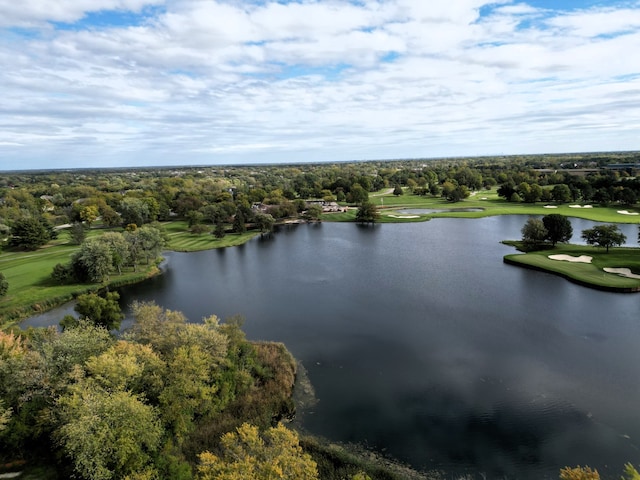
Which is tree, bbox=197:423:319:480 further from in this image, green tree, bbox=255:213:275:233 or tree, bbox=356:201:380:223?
tree, bbox=356:201:380:223

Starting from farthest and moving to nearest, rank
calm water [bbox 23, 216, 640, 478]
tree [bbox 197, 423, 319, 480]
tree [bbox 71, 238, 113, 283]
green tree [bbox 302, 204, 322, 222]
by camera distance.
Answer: green tree [bbox 302, 204, 322, 222]
tree [bbox 71, 238, 113, 283]
calm water [bbox 23, 216, 640, 478]
tree [bbox 197, 423, 319, 480]

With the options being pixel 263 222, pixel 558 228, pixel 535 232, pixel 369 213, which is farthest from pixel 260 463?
pixel 369 213

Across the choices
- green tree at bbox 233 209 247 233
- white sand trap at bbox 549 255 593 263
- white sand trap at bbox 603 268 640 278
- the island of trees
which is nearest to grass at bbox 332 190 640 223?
green tree at bbox 233 209 247 233

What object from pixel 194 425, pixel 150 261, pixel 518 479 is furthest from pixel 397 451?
pixel 150 261

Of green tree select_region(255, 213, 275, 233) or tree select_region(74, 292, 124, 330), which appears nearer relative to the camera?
tree select_region(74, 292, 124, 330)

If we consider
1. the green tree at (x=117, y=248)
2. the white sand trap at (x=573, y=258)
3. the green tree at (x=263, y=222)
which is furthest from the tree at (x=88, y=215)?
the white sand trap at (x=573, y=258)
